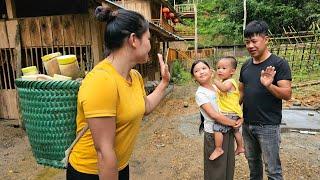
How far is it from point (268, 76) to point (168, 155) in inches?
142

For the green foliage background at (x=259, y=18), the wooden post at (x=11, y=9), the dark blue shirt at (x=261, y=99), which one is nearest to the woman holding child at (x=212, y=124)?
the dark blue shirt at (x=261, y=99)

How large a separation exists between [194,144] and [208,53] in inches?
725

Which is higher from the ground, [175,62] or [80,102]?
[80,102]

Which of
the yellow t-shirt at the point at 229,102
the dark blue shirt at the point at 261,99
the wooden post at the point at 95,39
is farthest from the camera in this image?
the wooden post at the point at 95,39

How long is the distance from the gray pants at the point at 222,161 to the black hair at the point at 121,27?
1.78 metres

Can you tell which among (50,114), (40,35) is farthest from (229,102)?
(40,35)

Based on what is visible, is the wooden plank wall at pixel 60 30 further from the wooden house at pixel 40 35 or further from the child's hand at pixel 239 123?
the child's hand at pixel 239 123

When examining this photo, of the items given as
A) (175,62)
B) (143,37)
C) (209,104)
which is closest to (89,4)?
(209,104)

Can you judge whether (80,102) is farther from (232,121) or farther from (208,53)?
(208,53)

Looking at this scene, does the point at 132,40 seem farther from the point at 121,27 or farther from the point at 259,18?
the point at 259,18

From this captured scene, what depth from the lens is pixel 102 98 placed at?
1.63m

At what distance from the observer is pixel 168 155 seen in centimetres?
614

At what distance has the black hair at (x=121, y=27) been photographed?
1782 millimetres

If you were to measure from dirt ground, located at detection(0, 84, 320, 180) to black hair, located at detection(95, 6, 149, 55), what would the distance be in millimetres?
3608
